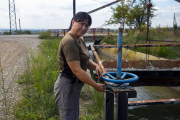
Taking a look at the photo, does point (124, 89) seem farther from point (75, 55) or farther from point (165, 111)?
point (165, 111)

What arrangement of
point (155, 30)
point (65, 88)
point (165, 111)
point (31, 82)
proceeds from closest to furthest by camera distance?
point (65, 88) → point (31, 82) → point (165, 111) → point (155, 30)

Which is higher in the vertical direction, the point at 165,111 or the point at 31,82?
the point at 31,82

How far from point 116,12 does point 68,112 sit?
22.5 meters

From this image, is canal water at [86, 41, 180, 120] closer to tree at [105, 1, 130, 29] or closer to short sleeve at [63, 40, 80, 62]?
short sleeve at [63, 40, 80, 62]

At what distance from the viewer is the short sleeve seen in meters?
1.45

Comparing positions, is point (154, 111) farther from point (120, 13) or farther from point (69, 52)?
point (120, 13)

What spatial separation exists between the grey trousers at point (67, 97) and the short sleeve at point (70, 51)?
32 cm

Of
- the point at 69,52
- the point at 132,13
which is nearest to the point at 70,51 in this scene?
the point at 69,52

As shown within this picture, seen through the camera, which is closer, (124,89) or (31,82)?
(124,89)

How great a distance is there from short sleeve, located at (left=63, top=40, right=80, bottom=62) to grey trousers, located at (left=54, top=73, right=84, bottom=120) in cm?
32

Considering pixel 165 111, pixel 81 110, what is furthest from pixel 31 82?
pixel 165 111

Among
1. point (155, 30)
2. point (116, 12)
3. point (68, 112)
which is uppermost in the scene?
point (116, 12)

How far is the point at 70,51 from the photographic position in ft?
4.77

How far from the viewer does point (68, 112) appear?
1739 mm
